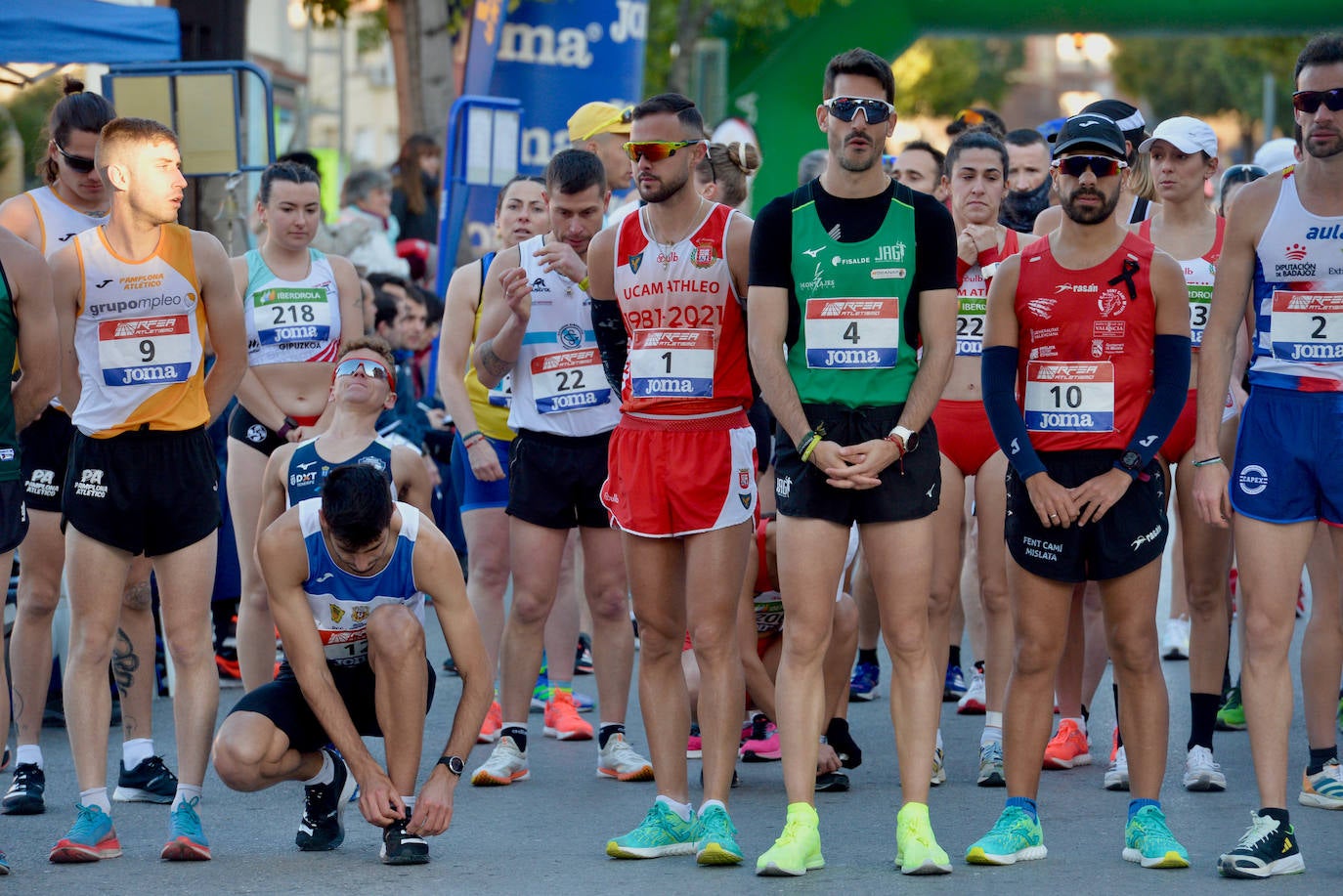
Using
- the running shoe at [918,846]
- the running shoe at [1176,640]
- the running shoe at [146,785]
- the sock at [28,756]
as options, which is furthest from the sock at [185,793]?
the running shoe at [1176,640]

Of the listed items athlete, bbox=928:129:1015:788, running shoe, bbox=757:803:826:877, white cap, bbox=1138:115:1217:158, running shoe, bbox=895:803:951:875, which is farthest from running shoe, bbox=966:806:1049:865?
white cap, bbox=1138:115:1217:158

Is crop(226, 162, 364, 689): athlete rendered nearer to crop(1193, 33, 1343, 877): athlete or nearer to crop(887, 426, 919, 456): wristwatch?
crop(887, 426, 919, 456): wristwatch

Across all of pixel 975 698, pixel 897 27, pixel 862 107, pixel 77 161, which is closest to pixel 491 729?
pixel 975 698

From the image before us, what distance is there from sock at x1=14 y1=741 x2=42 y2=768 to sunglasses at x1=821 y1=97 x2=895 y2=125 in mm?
3503

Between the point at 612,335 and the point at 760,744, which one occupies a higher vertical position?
the point at 612,335

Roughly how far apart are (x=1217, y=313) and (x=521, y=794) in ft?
9.61

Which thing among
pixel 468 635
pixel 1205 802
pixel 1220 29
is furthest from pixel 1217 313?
pixel 1220 29

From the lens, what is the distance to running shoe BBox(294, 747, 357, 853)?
599cm

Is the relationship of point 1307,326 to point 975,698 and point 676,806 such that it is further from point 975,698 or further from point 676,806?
point 975,698

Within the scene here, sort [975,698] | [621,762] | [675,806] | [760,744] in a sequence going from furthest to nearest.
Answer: [975,698]
[760,744]
[621,762]
[675,806]

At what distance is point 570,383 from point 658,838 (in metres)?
2.09

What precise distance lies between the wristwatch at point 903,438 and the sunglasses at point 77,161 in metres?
3.21

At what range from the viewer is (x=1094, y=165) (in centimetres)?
562

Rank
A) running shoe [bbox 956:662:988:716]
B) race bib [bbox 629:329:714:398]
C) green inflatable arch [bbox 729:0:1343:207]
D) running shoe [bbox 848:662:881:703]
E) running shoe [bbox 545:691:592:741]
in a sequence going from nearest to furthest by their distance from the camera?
race bib [bbox 629:329:714:398] < running shoe [bbox 545:691:592:741] < running shoe [bbox 956:662:988:716] < running shoe [bbox 848:662:881:703] < green inflatable arch [bbox 729:0:1343:207]
